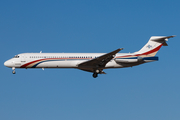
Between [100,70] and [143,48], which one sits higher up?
[143,48]

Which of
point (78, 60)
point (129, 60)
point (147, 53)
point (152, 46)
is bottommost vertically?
point (129, 60)

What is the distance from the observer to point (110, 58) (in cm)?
4388

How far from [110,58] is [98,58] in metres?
1.79

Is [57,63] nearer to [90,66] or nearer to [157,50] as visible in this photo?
[90,66]

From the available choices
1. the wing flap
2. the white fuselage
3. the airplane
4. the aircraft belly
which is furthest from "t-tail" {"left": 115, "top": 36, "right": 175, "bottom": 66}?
the aircraft belly

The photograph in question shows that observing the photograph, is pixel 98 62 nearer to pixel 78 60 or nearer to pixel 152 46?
pixel 78 60

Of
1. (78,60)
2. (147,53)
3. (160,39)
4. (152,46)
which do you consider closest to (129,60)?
(147,53)

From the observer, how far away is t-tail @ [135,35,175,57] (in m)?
46.8

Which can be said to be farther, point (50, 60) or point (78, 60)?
point (78, 60)

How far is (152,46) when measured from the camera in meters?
47.4

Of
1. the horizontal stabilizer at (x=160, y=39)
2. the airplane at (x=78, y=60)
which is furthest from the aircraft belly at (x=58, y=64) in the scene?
the horizontal stabilizer at (x=160, y=39)

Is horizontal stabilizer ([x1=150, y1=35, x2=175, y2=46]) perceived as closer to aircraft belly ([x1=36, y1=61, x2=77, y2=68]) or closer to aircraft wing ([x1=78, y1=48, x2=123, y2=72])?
aircraft wing ([x1=78, y1=48, x2=123, y2=72])

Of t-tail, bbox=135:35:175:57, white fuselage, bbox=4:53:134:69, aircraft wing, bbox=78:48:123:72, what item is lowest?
aircraft wing, bbox=78:48:123:72

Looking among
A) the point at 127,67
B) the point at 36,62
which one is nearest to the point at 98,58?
the point at 127,67
